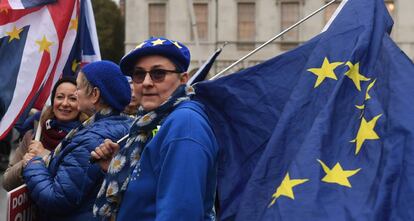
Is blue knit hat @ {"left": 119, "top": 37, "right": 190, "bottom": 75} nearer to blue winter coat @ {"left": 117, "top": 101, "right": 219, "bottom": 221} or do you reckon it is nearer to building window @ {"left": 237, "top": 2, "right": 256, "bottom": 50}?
blue winter coat @ {"left": 117, "top": 101, "right": 219, "bottom": 221}

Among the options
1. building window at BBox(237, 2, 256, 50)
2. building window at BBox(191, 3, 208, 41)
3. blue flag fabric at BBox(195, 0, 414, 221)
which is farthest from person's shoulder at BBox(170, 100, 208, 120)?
building window at BBox(191, 3, 208, 41)

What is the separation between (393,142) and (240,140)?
63 centimetres

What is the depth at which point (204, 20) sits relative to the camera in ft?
137

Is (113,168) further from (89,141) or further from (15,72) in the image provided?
(15,72)

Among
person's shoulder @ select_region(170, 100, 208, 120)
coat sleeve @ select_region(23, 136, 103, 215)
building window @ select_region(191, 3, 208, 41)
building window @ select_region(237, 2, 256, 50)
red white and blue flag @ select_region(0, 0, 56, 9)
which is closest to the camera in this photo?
person's shoulder @ select_region(170, 100, 208, 120)

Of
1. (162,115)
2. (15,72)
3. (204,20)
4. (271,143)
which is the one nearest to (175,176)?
(162,115)

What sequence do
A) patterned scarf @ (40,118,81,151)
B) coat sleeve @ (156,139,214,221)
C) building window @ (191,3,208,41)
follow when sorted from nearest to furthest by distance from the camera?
coat sleeve @ (156,139,214,221) < patterned scarf @ (40,118,81,151) < building window @ (191,3,208,41)

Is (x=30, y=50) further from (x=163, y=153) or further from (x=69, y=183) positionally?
(x=163, y=153)

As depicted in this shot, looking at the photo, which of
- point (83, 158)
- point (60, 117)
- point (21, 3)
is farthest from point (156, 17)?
point (83, 158)

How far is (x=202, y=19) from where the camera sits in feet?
137

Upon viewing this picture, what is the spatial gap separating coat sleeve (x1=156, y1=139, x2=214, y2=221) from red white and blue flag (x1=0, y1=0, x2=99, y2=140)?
2911 millimetres

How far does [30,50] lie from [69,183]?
2.33 meters

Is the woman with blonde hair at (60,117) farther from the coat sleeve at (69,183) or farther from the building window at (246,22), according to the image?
the building window at (246,22)

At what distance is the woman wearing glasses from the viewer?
266 cm
